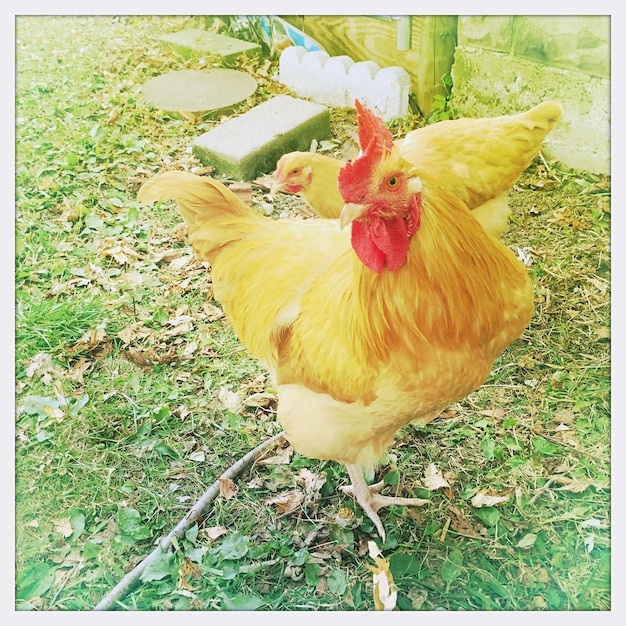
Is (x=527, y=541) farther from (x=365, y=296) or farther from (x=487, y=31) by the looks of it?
(x=487, y=31)

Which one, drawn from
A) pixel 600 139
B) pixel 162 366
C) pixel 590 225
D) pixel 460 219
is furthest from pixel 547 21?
pixel 162 366

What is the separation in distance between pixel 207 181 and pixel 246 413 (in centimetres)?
86

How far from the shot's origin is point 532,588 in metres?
1.63

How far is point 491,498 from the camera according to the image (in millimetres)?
1786

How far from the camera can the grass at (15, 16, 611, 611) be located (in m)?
1.67

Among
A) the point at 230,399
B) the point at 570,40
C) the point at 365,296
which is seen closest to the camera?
the point at 365,296

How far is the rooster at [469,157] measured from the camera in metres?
1.77

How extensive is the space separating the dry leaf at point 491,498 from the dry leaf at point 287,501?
0.54 m

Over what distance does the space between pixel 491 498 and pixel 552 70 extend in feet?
4.16

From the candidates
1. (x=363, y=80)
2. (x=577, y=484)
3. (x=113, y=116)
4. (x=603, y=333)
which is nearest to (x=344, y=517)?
(x=577, y=484)

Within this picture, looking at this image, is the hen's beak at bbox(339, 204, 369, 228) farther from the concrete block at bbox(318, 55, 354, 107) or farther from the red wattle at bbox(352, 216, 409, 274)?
the concrete block at bbox(318, 55, 354, 107)

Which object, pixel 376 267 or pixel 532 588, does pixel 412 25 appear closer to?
pixel 376 267

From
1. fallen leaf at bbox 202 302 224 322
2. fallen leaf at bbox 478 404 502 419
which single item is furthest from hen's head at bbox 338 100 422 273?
fallen leaf at bbox 202 302 224 322

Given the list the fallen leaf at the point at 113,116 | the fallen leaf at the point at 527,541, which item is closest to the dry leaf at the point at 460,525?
the fallen leaf at the point at 527,541
